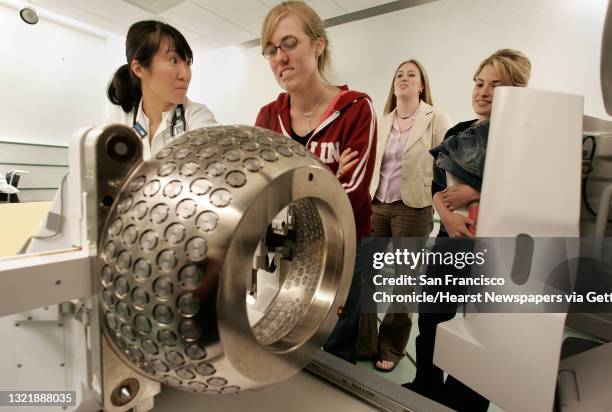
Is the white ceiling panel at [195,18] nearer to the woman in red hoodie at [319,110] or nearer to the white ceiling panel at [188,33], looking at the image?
the white ceiling panel at [188,33]

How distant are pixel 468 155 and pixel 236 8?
280cm

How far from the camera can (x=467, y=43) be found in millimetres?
2182

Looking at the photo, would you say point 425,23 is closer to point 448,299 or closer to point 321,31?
point 321,31

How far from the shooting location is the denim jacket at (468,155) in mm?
710

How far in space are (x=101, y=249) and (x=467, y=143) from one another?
758 mm

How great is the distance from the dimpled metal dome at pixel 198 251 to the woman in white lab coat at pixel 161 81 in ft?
2.08

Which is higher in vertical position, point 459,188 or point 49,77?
point 49,77

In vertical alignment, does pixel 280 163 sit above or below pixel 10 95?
below

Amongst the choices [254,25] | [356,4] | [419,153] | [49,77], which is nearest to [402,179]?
[419,153]

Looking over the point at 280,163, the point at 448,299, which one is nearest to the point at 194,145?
the point at 280,163

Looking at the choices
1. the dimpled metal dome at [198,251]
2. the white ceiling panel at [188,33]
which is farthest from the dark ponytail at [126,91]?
the white ceiling panel at [188,33]

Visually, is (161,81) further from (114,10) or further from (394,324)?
(114,10)

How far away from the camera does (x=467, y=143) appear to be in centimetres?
75

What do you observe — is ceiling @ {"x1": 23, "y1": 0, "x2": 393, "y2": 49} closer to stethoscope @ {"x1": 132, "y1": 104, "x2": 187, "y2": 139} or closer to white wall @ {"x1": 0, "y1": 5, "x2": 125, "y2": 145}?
white wall @ {"x1": 0, "y1": 5, "x2": 125, "y2": 145}
